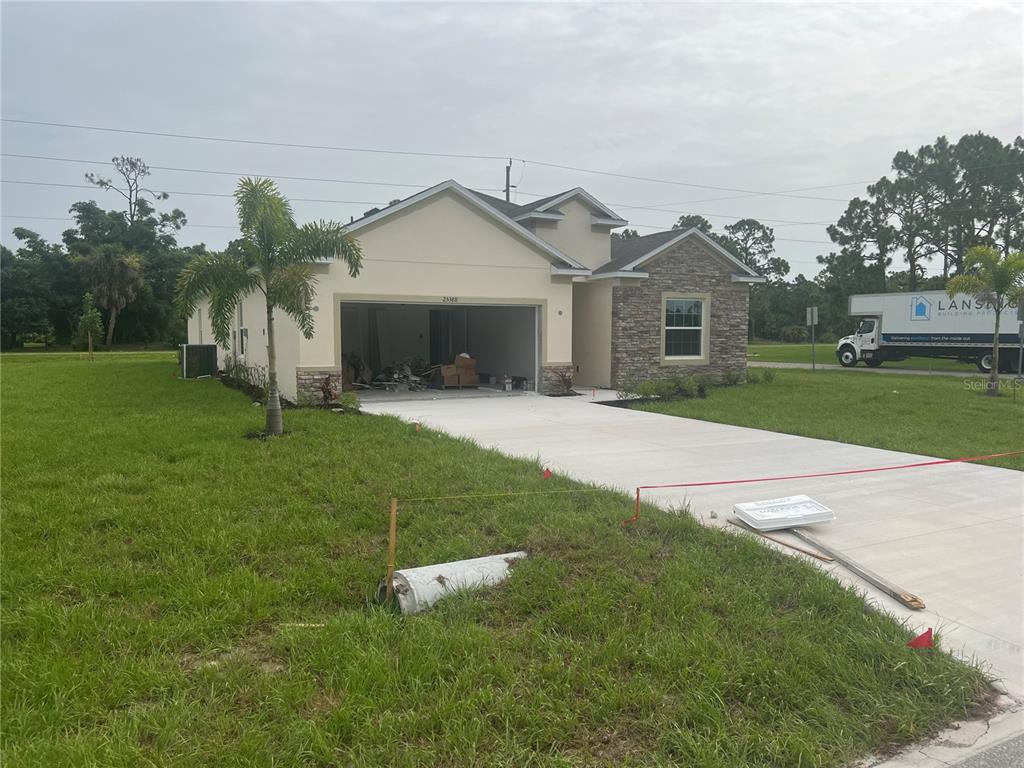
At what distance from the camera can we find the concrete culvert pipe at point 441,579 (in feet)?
14.6

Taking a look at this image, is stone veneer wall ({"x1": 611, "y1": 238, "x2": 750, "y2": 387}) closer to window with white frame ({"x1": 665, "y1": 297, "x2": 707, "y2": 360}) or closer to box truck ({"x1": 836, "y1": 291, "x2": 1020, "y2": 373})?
window with white frame ({"x1": 665, "y1": 297, "x2": 707, "y2": 360})

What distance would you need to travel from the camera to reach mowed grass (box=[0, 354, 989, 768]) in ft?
10.4

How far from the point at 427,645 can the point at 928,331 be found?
3056 cm

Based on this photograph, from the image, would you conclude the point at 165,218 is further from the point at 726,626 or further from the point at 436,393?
the point at 726,626

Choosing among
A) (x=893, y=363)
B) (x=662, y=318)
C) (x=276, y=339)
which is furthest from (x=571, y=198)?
(x=893, y=363)

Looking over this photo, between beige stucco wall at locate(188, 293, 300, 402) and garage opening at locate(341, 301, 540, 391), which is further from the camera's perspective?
garage opening at locate(341, 301, 540, 391)

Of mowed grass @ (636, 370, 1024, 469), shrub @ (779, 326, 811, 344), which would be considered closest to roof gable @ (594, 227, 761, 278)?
mowed grass @ (636, 370, 1024, 469)

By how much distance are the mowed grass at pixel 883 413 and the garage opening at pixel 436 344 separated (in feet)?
14.4

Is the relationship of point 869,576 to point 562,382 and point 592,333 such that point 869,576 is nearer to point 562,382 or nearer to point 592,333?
point 562,382

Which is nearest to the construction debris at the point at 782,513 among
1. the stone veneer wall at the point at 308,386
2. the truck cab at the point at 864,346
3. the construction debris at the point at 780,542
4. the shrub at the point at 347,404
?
the construction debris at the point at 780,542

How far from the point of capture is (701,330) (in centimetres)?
2039

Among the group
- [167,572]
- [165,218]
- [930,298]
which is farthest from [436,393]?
[165,218]

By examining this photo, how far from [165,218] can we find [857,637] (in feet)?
200

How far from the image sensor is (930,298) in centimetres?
2852
